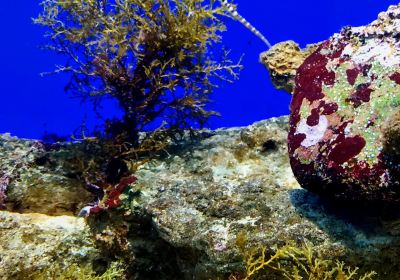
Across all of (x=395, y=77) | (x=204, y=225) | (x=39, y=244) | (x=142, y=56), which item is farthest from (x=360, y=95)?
(x=39, y=244)

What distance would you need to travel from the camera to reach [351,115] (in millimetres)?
3990

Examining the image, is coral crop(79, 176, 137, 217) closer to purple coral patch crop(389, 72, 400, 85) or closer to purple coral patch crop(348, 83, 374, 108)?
purple coral patch crop(348, 83, 374, 108)

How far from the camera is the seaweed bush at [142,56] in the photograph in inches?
238

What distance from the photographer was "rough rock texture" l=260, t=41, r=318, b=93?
596 cm

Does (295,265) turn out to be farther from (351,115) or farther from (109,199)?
(109,199)

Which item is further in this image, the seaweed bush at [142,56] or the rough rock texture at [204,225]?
the seaweed bush at [142,56]

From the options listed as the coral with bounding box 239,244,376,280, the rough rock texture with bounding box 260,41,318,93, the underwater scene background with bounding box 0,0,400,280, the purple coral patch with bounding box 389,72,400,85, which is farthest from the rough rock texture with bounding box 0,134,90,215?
the purple coral patch with bounding box 389,72,400,85

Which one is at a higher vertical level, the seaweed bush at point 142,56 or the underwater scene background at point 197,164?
the seaweed bush at point 142,56

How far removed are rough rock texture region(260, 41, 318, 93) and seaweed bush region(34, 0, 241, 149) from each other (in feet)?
2.04

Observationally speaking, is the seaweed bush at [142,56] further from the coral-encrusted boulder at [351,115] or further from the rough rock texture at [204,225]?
the coral-encrusted boulder at [351,115]

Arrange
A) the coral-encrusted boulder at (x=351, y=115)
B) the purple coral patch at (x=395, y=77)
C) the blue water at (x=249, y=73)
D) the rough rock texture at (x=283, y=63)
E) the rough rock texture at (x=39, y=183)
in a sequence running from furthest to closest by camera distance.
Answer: the blue water at (x=249, y=73) → the rough rock texture at (x=283, y=63) → the rough rock texture at (x=39, y=183) → the purple coral patch at (x=395, y=77) → the coral-encrusted boulder at (x=351, y=115)

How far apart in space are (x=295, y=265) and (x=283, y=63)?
118 inches

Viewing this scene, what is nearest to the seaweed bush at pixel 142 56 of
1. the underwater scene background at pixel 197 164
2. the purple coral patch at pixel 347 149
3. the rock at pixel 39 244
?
the underwater scene background at pixel 197 164

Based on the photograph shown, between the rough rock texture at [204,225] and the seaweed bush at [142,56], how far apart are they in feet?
2.65
